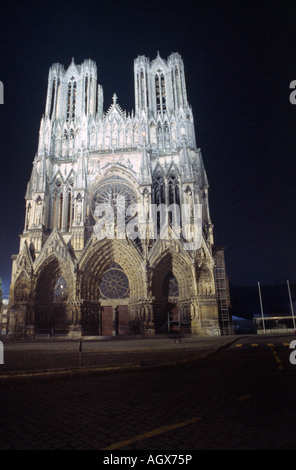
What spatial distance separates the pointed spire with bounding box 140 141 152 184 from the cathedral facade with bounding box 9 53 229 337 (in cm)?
10

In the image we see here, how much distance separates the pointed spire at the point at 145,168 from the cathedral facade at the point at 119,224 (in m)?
0.10

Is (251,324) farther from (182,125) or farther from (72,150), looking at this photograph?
(72,150)

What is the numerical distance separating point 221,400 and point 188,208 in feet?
72.2

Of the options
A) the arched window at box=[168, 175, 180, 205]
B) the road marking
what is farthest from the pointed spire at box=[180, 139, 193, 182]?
the road marking

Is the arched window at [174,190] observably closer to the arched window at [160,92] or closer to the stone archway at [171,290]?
the stone archway at [171,290]

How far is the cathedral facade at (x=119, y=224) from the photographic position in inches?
901

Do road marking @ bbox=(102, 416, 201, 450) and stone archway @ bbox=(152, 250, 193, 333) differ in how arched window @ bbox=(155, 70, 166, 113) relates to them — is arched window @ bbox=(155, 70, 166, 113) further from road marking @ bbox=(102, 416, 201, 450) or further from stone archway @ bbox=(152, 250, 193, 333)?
road marking @ bbox=(102, 416, 201, 450)

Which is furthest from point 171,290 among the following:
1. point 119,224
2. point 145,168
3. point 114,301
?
point 145,168

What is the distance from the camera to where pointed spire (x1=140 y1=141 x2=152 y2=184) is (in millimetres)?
26922

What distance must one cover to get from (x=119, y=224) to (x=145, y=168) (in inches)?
241

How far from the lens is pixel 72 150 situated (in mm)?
30359

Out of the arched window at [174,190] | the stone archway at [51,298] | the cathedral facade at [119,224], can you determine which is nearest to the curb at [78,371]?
the cathedral facade at [119,224]

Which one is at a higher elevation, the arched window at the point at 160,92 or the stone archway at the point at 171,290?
the arched window at the point at 160,92
